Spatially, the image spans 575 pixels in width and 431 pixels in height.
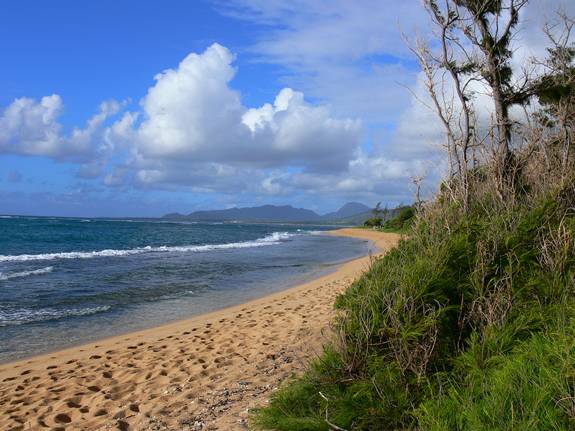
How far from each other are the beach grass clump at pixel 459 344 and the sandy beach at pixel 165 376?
917mm

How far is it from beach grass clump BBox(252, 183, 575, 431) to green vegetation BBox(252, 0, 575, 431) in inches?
0.4

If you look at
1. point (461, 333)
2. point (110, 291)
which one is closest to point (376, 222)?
point (110, 291)

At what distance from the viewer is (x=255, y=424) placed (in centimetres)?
424

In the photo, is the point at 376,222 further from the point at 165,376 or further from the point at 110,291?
the point at 165,376

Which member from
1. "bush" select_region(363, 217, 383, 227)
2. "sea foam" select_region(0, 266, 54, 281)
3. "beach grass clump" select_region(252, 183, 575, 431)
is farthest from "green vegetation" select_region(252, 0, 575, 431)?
"bush" select_region(363, 217, 383, 227)

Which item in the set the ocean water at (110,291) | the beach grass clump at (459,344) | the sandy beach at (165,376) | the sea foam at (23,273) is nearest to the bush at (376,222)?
the ocean water at (110,291)

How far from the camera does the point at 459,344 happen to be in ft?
14.3

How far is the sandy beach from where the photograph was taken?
5.20 m

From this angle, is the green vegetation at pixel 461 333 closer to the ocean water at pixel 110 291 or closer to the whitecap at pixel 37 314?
the ocean water at pixel 110 291

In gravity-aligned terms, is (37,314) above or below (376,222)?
below

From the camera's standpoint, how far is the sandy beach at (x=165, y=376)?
5.20 metres

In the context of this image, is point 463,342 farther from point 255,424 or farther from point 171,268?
point 171,268

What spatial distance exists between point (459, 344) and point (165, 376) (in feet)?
13.6

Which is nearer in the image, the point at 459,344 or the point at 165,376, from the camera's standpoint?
the point at 459,344
